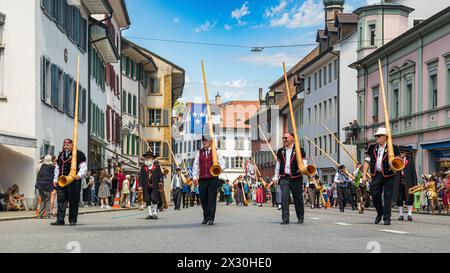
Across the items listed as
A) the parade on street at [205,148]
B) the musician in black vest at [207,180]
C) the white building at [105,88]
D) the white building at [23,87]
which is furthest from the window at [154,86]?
the musician in black vest at [207,180]

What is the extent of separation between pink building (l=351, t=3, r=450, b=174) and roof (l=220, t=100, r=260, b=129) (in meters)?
69.9

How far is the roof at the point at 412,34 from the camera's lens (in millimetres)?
39125

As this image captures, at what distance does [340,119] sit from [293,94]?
70.2ft

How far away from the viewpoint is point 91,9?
147 feet

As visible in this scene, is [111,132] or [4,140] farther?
[111,132]

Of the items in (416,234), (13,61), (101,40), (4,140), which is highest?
(101,40)

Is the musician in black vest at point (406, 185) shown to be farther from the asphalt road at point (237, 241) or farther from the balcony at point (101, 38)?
the balcony at point (101, 38)

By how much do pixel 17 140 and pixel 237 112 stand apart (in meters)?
115

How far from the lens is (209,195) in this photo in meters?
17.7

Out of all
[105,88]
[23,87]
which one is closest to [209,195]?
[23,87]

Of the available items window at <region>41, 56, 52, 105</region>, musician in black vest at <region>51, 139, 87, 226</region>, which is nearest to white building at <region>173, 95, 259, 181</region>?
window at <region>41, 56, 52, 105</region>

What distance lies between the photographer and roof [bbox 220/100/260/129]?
13350 cm

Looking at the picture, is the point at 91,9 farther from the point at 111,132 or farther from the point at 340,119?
the point at 340,119
